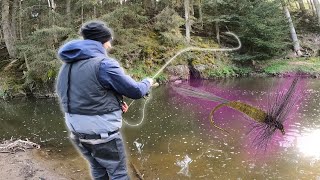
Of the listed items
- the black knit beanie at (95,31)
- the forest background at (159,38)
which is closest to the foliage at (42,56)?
the forest background at (159,38)

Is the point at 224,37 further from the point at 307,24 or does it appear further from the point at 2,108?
the point at 2,108

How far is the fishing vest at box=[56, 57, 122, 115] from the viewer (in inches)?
115

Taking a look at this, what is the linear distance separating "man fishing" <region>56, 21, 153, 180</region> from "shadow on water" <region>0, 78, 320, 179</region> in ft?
11.1

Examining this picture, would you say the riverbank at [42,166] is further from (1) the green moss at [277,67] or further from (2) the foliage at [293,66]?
(2) the foliage at [293,66]

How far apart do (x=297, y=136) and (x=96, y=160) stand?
6667mm

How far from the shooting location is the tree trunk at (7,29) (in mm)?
18172

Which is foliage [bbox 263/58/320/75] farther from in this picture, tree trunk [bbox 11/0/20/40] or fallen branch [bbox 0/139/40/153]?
fallen branch [bbox 0/139/40/153]

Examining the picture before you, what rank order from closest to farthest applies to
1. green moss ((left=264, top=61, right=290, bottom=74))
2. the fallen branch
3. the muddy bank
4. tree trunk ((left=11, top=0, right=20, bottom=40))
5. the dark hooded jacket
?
the dark hooded jacket < the muddy bank < the fallen branch < tree trunk ((left=11, top=0, right=20, bottom=40)) < green moss ((left=264, top=61, right=290, bottom=74))

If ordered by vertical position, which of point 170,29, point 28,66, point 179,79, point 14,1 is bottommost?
point 179,79

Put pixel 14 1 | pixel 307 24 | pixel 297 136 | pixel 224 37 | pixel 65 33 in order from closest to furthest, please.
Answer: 1. pixel 297 136
2. pixel 65 33
3. pixel 14 1
4. pixel 224 37
5. pixel 307 24

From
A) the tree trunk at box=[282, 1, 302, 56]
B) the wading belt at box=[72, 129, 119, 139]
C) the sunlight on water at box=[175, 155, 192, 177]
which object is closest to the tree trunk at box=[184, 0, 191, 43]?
the tree trunk at box=[282, 1, 302, 56]

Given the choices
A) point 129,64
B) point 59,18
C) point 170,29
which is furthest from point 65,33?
point 170,29

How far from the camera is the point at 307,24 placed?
27938mm

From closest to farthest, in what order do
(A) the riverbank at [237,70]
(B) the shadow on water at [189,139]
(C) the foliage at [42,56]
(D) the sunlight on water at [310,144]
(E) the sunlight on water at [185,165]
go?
(E) the sunlight on water at [185,165] → (B) the shadow on water at [189,139] → (D) the sunlight on water at [310,144] → (C) the foliage at [42,56] → (A) the riverbank at [237,70]
